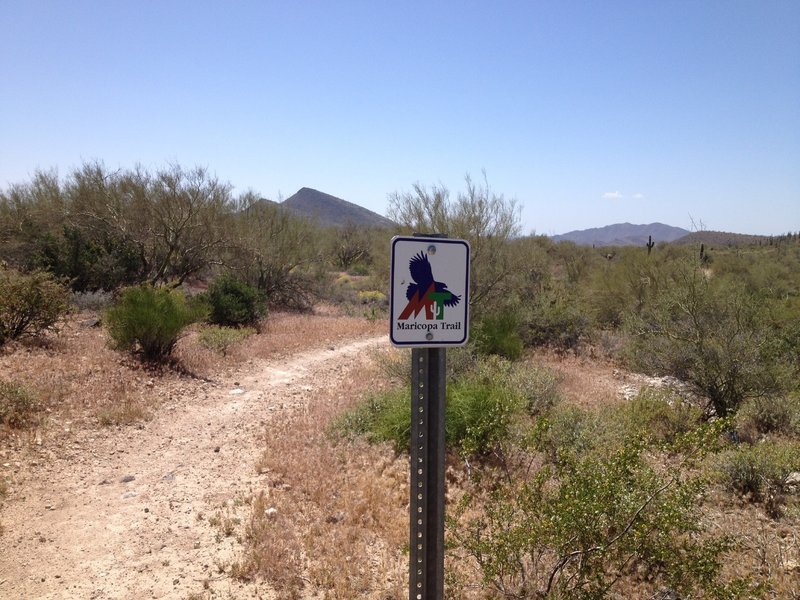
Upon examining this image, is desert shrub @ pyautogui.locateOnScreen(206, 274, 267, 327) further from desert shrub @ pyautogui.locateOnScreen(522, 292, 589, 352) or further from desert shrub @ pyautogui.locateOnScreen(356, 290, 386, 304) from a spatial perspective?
desert shrub @ pyautogui.locateOnScreen(522, 292, 589, 352)

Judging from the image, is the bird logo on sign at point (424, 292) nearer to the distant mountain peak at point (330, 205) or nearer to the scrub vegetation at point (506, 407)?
the scrub vegetation at point (506, 407)

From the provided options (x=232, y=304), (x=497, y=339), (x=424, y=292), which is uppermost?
(x=424, y=292)

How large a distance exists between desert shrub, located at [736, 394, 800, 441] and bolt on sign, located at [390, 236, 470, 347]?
22.4ft

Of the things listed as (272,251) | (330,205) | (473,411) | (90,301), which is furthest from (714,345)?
(330,205)

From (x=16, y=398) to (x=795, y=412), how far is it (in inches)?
411

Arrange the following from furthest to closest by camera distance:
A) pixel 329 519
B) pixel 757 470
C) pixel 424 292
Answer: pixel 757 470, pixel 329 519, pixel 424 292

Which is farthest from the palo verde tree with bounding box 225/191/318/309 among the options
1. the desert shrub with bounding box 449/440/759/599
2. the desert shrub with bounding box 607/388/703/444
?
the desert shrub with bounding box 449/440/759/599

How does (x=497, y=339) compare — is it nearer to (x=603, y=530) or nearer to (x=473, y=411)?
(x=473, y=411)

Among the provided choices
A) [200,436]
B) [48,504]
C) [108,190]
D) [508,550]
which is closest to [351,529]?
[508,550]

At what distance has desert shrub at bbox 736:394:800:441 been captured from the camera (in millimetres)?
6879

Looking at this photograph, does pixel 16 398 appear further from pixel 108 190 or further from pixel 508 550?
pixel 108 190

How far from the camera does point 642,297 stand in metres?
16.8

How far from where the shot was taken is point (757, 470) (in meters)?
4.94

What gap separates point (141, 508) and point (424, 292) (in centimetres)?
428
